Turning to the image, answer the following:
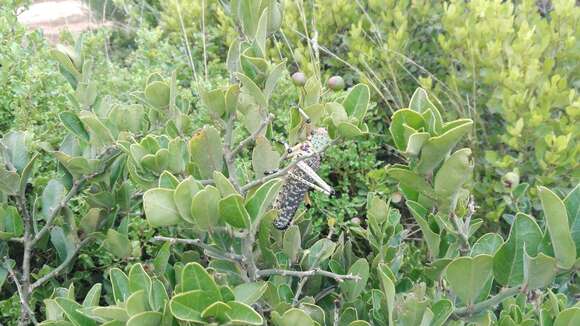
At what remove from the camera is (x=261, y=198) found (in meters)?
0.86

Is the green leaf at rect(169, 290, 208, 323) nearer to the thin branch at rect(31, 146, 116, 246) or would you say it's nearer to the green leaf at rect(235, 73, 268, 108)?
the green leaf at rect(235, 73, 268, 108)

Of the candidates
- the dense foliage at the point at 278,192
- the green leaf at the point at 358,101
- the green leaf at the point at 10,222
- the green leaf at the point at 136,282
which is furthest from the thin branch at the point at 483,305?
the green leaf at the point at 10,222

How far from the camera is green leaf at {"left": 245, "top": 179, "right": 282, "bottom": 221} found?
0.85 meters

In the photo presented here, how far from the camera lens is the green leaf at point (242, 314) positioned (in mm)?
774

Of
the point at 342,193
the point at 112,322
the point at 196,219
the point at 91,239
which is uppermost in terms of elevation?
the point at 196,219

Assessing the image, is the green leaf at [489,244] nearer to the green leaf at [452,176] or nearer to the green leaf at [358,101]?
the green leaf at [452,176]

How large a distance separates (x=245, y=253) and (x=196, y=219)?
11cm

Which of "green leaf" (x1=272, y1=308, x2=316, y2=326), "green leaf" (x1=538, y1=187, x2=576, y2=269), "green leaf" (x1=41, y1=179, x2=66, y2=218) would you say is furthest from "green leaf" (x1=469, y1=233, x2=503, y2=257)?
"green leaf" (x1=41, y1=179, x2=66, y2=218)

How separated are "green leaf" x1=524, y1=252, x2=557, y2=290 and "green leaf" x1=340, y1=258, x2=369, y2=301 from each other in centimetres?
31

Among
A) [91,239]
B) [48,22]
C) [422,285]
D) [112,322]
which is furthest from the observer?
[48,22]

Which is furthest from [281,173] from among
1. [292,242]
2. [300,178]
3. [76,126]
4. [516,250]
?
[76,126]

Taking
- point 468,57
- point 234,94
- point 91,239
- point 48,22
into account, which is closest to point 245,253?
point 234,94

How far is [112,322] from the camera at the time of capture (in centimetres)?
83

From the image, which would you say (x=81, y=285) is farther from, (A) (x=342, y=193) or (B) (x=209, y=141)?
(A) (x=342, y=193)
